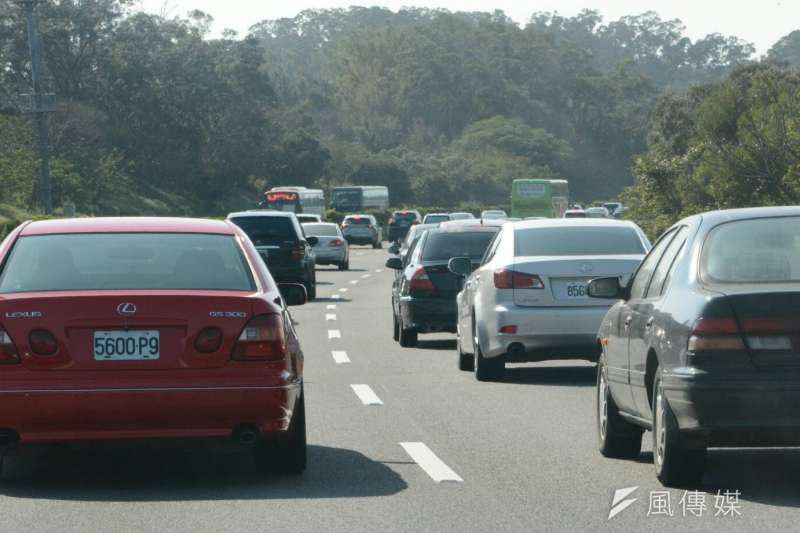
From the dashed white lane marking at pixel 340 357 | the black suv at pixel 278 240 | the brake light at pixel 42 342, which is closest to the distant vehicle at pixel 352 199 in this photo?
the black suv at pixel 278 240

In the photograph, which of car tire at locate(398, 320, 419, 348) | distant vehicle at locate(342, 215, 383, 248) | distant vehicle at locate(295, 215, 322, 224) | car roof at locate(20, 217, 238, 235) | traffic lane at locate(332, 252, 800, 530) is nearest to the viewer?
traffic lane at locate(332, 252, 800, 530)

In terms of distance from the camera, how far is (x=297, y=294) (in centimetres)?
1039

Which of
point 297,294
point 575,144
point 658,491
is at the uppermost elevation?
point 297,294

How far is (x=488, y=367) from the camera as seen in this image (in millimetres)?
14445

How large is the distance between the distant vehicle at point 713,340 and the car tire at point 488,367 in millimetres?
5196

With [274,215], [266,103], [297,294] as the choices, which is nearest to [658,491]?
[297,294]

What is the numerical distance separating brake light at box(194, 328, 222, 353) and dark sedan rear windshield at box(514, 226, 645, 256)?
6.36 metres

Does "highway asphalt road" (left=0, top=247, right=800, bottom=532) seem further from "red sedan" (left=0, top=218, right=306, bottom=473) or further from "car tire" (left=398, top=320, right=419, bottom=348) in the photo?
"car tire" (left=398, top=320, right=419, bottom=348)

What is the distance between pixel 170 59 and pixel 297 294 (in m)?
94.0

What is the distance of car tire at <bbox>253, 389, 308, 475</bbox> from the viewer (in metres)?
8.70

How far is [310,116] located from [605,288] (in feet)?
432

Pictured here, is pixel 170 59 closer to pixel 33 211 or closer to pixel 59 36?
pixel 59 36

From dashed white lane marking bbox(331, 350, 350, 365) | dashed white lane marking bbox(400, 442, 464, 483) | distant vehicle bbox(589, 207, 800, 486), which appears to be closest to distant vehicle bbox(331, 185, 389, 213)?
dashed white lane marking bbox(331, 350, 350, 365)

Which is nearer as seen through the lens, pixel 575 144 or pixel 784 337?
pixel 784 337
